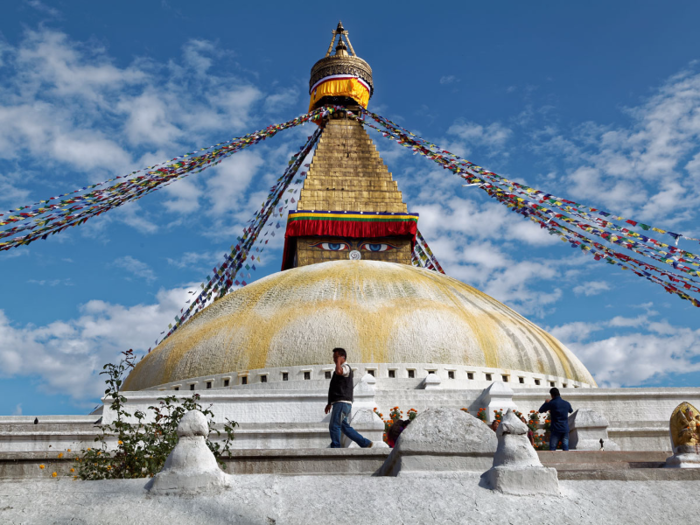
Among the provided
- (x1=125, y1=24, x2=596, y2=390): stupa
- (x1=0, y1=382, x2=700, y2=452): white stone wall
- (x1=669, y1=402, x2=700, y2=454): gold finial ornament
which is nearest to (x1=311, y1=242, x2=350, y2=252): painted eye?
(x1=125, y1=24, x2=596, y2=390): stupa

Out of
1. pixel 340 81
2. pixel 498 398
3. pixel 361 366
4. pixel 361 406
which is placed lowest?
→ pixel 361 406

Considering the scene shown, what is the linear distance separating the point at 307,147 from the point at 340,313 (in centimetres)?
1326

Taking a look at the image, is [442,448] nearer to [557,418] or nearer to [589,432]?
[557,418]

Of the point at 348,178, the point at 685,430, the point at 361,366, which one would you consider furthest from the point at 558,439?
the point at 348,178

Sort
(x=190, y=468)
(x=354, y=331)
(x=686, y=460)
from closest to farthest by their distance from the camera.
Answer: (x=190, y=468) < (x=686, y=460) < (x=354, y=331)

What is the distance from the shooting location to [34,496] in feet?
14.7

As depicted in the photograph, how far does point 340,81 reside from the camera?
28578 millimetres

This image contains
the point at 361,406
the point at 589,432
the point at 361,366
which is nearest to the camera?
the point at 589,432

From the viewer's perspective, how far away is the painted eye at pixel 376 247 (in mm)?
23281

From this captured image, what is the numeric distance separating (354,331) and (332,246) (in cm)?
822

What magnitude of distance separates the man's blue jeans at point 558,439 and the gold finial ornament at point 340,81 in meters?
20.6

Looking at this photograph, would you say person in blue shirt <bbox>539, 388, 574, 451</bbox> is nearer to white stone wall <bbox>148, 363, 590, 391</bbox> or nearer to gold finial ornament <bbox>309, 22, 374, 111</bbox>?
white stone wall <bbox>148, 363, 590, 391</bbox>

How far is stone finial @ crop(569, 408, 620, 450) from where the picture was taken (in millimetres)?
10125

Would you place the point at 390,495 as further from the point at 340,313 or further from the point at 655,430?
the point at 340,313
